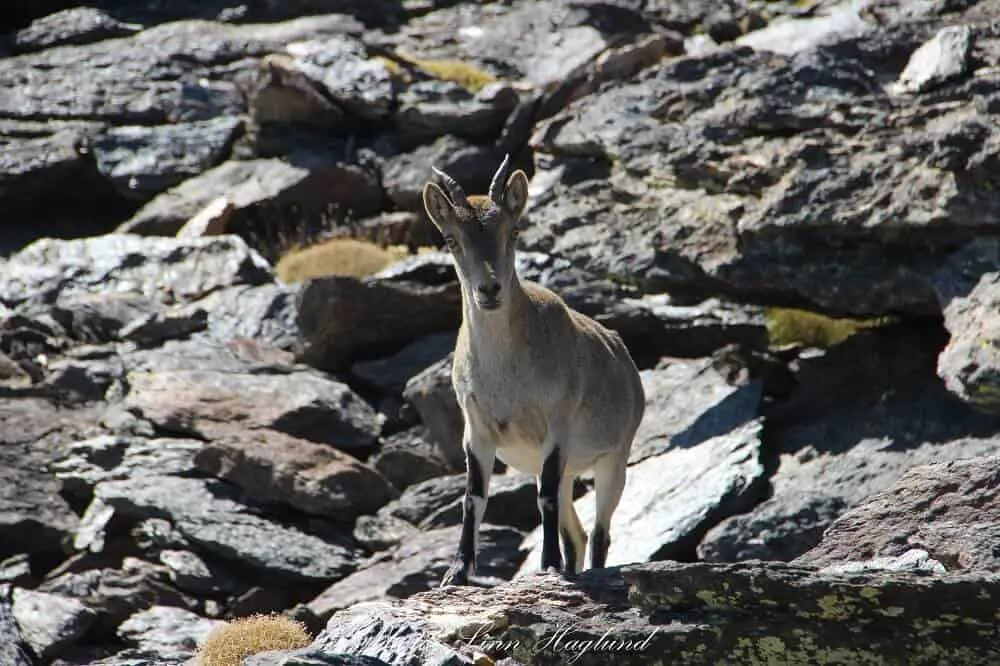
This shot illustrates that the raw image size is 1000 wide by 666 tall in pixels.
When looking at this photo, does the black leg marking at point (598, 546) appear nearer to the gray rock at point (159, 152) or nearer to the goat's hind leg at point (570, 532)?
the goat's hind leg at point (570, 532)

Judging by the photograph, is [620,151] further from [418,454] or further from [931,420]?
[931,420]

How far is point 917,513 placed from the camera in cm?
1150

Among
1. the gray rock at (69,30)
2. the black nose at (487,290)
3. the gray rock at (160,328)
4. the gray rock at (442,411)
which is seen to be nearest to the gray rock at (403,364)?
the gray rock at (442,411)

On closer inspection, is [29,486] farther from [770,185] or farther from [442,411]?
[770,185]

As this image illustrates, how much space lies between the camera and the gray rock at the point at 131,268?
28312mm

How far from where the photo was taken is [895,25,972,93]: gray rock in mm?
20969

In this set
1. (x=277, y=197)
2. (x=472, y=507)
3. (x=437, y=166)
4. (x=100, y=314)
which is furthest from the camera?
(x=277, y=197)

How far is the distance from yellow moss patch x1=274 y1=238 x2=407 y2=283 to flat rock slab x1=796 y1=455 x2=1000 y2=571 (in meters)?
18.5

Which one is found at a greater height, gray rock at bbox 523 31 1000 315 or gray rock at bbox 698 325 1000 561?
gray rock at bbox 523 31 1000 315

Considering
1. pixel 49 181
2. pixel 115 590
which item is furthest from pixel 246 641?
pixel 49 181

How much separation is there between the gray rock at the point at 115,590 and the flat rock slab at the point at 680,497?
5.22 m

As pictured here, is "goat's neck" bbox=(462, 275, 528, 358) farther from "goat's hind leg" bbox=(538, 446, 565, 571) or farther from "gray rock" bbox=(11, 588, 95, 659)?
"gray rock" bbox=(11, 588, 95, 659)

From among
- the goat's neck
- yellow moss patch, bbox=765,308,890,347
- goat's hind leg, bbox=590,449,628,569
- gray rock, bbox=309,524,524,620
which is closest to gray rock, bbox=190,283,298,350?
gray rock, bbox=309,524,524,620

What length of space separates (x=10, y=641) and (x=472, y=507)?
6244 mm
